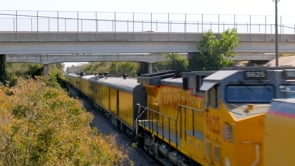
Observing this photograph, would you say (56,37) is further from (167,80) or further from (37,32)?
(167,80)

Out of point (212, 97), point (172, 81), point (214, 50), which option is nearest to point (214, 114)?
point (212, 97)

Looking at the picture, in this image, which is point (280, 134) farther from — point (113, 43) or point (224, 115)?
point (113, 43)

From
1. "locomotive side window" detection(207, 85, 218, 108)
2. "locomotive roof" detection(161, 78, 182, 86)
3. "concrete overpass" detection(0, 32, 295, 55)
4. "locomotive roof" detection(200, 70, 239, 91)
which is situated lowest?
"locomotive side window" detection(207, 85, 218, 108)

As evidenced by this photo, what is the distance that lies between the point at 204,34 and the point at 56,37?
17.5 metres

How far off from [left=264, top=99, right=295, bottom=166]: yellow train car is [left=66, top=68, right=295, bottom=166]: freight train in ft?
0.16

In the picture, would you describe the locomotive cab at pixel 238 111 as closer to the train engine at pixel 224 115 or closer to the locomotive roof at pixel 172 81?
the train engine at pixel 224 115

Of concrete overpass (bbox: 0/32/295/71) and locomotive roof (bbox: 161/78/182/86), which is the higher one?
concrete overpass (bbox: 0/32/295/71)

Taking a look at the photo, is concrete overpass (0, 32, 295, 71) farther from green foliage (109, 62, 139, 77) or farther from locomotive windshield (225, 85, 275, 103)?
green foliage (109, 62, 139, 77)

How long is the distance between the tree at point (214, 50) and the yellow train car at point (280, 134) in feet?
173

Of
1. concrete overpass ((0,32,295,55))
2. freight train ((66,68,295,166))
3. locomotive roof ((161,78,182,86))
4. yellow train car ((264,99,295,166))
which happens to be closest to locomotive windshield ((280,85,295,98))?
freight train ((66,68,295,166))

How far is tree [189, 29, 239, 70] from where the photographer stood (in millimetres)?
60188

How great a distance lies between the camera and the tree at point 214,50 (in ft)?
197

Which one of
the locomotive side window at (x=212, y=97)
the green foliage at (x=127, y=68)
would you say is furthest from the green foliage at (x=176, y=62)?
the locomotive side window at (x=212, y=97)

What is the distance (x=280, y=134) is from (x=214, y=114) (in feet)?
11.6
